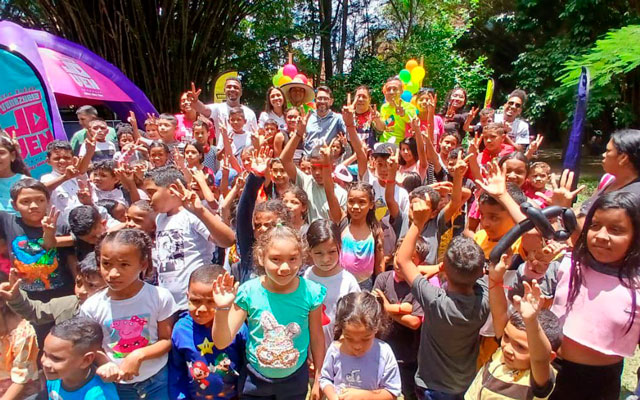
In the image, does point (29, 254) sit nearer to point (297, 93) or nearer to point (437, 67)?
point (297, 93)

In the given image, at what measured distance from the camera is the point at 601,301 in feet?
6.20

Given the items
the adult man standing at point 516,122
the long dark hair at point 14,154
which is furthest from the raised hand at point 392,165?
the adult man standing at point 516,122

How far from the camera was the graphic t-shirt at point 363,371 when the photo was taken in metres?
2.06

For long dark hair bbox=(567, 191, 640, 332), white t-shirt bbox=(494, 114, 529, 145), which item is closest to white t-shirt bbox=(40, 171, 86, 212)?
long dark hair bbox=(567, 191, 640, 332)

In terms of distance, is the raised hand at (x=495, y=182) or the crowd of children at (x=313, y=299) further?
the raised hand at (x=495, y=182)

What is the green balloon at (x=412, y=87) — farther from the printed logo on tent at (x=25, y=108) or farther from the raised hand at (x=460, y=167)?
the printed logo on tent at (x=25, y=108)

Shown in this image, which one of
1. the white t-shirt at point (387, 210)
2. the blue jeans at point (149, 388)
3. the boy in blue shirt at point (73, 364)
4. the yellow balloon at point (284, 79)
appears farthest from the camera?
the yellow balloon at point (284, 79)

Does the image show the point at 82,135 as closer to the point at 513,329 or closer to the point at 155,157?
the point at 155,157

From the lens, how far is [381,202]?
368 cm

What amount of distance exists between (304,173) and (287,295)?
183 centimetres

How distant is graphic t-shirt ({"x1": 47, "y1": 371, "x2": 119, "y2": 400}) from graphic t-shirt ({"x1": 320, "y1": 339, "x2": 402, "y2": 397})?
3.03ft

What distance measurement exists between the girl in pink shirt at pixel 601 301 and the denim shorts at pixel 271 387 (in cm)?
119

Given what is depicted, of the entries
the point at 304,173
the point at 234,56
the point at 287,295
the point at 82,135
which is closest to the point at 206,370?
the point at 287,295

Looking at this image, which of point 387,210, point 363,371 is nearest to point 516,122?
point 387,210
